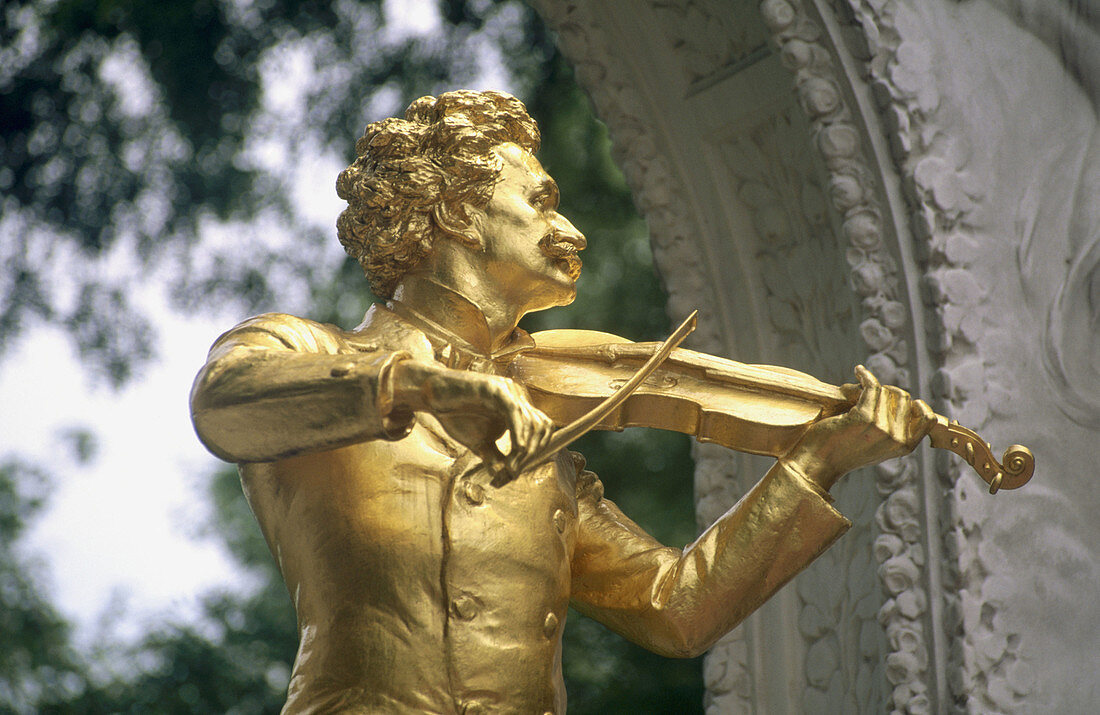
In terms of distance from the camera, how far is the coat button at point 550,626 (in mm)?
1786

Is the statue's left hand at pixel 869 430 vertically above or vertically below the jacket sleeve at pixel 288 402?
below

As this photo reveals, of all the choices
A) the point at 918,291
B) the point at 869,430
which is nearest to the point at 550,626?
the point at 869,430

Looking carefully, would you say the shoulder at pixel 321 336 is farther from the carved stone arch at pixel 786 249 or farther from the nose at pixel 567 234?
the carved stone arch at pixel 786 249

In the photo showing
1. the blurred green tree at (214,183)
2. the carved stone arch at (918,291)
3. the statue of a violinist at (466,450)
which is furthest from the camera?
the blurred green tree at (214,183)

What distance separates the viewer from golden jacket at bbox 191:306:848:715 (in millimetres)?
1630

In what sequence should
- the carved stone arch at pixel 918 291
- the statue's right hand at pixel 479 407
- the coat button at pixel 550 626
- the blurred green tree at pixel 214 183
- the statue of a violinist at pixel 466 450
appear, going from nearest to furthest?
the statue's right hand at pixel 479 407
the statue of a violinist at pixel 466 450
the coat button at pixel 550 626
the carved stone arch at pixel 918 291
the blurred green tree at pixel 214 183

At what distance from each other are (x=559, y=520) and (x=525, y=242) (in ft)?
1.23

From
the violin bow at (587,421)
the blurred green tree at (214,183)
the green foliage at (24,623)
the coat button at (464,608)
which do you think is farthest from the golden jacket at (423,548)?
the green foliage at (24,623)

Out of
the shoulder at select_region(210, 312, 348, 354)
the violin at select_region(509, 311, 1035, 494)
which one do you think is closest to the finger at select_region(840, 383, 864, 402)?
the violin at select_region(509, 311, 1035, 494)

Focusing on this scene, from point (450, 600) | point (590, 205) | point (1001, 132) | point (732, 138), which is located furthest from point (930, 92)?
point (590, 205)

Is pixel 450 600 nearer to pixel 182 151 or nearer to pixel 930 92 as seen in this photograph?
pixel 930 92

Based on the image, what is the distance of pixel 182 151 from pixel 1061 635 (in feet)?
10.0

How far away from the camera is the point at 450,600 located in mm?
1709

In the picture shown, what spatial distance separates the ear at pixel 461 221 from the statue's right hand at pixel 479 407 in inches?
18.9
